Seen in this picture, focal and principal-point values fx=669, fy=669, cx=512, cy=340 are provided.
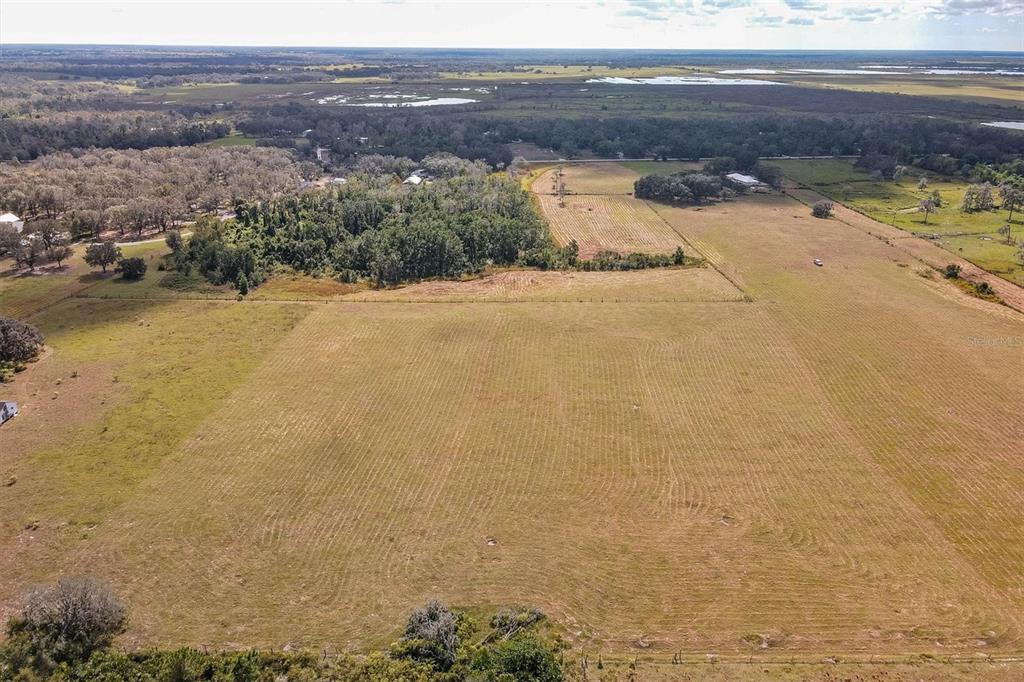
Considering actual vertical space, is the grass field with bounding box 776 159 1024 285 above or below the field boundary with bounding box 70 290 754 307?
above

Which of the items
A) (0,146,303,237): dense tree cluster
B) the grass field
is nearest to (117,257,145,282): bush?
(0,146,303,237): dense tree cluster

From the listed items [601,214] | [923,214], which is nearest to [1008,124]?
[923,214]

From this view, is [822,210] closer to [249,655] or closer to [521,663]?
[521,663]

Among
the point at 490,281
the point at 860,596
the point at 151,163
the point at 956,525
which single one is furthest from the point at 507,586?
the point at 151,163

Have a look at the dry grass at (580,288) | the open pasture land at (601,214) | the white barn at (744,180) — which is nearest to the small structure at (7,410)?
the dry grass at (580,288)

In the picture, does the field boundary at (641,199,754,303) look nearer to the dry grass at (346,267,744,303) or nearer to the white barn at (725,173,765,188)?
the dry grass at (346,267,744,303)

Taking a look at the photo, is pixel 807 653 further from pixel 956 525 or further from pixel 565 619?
pixel 956 525
